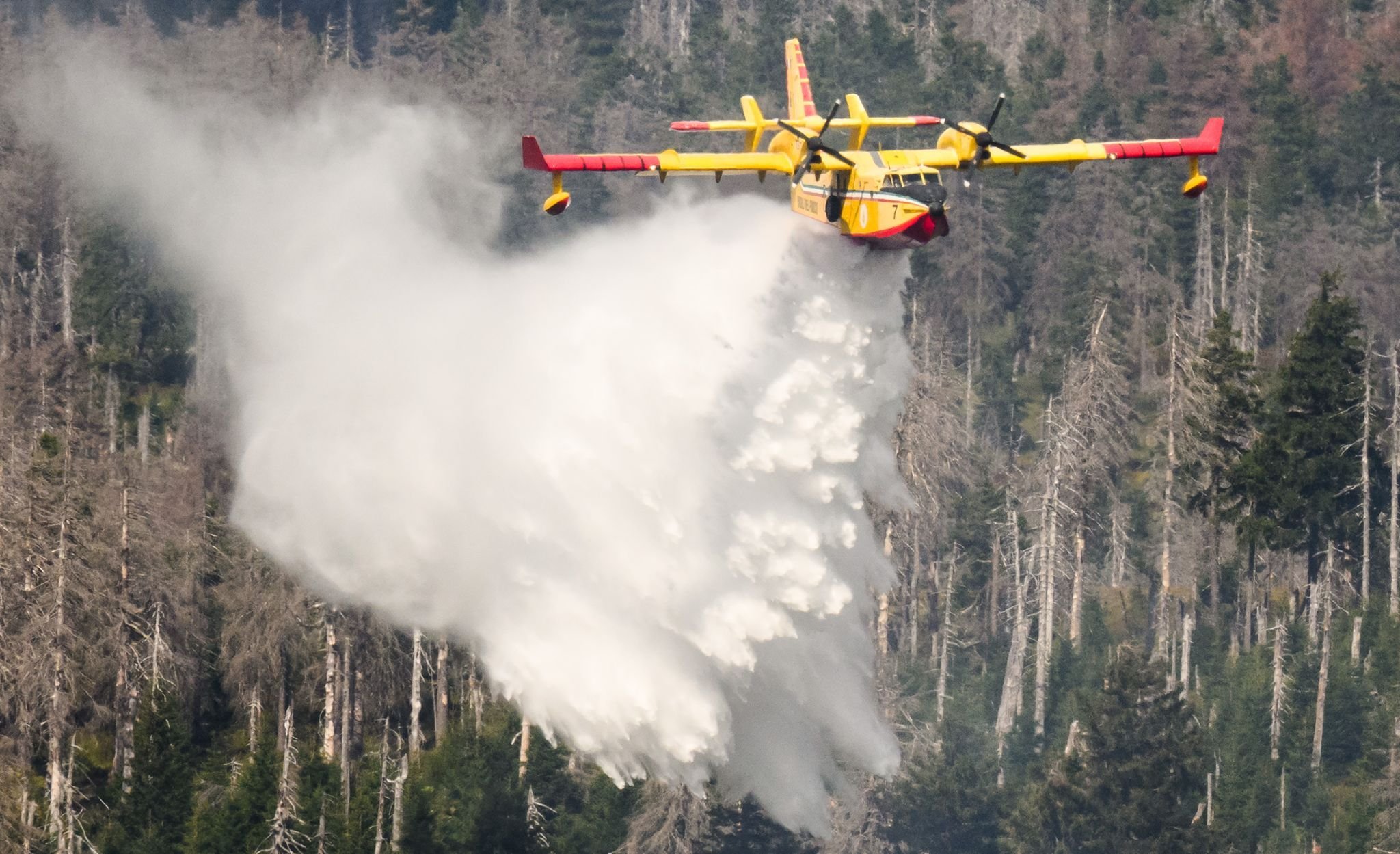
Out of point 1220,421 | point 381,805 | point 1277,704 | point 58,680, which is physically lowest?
point 1277,704

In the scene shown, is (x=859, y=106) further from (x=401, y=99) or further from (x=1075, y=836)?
(x=401, y=99)

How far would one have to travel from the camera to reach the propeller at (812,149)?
46312 mm

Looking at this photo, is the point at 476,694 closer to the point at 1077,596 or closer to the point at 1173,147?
the point at 1173,147

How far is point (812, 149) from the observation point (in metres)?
47.2

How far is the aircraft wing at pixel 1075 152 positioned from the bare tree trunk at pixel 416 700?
19.9 m

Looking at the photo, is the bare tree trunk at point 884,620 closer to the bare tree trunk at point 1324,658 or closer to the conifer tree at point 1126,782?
the conifer tree at point 1126,782

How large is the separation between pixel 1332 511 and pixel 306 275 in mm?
30571

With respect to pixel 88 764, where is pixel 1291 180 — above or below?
above

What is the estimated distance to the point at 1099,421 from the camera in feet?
252

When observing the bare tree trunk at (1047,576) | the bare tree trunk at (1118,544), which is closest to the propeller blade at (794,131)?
the bare tree trunk at (1047,576)

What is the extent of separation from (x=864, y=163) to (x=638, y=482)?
7.24 m

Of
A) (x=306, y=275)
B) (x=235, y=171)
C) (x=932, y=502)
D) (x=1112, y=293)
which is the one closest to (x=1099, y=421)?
(x=932, y=502)

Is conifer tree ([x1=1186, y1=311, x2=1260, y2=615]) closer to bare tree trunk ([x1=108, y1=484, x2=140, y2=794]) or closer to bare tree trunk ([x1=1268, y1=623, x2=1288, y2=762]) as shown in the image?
bare tree trunk ([x1=1268, y1=623, x2=1288, y2=762])

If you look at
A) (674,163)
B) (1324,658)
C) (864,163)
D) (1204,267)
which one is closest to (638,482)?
(674,163)
